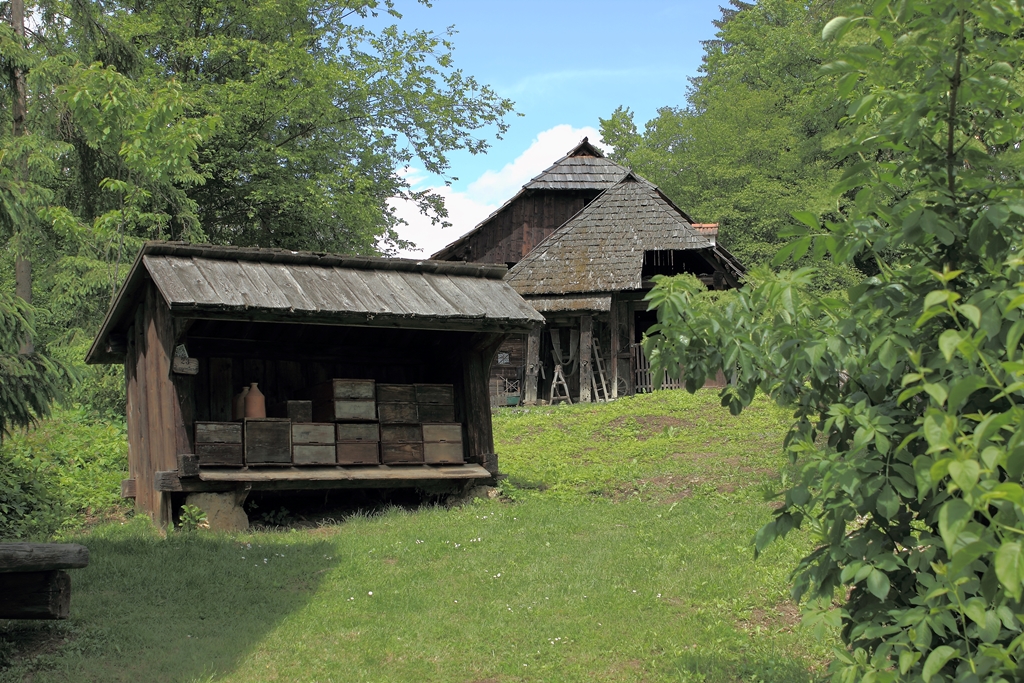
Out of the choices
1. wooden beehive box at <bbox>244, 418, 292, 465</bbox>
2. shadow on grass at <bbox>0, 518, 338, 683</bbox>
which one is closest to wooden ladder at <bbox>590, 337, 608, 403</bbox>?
wooden beehive box at <bbox>244, 418, 292, 465</bbox>

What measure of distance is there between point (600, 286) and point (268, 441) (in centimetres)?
1312

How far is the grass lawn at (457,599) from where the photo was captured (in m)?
6.48

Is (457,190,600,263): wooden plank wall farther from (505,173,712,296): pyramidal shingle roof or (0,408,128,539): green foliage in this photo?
(0,408,128,539): green foliage

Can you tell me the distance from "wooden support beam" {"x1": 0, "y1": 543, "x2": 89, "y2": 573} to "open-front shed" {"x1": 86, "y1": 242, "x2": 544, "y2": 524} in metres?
4.04

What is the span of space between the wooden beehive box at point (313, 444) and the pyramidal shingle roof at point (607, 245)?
12413mm

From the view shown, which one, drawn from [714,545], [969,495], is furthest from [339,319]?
[969,495]

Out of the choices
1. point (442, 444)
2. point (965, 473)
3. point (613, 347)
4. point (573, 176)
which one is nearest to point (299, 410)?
point (442, 444)

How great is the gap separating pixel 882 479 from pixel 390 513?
328 inches

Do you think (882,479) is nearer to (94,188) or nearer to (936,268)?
(936,268)

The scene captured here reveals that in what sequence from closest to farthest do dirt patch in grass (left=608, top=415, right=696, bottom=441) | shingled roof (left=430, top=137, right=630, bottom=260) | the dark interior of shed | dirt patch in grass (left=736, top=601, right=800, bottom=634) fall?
1. dirt patch in grass (left=736, top=601, right=800, bottom=634)
2. the dark interior of shed
3. dirt patch in grass (left=608, top=415, right=696, bottom=441)
4. shingled roof (left=430, top=137, right=630, bottom=260)

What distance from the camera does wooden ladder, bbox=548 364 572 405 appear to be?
23297 mm

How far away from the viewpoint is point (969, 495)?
259 cm

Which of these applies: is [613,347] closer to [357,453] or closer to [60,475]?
[357,453]

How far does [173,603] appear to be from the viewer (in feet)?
25.3
